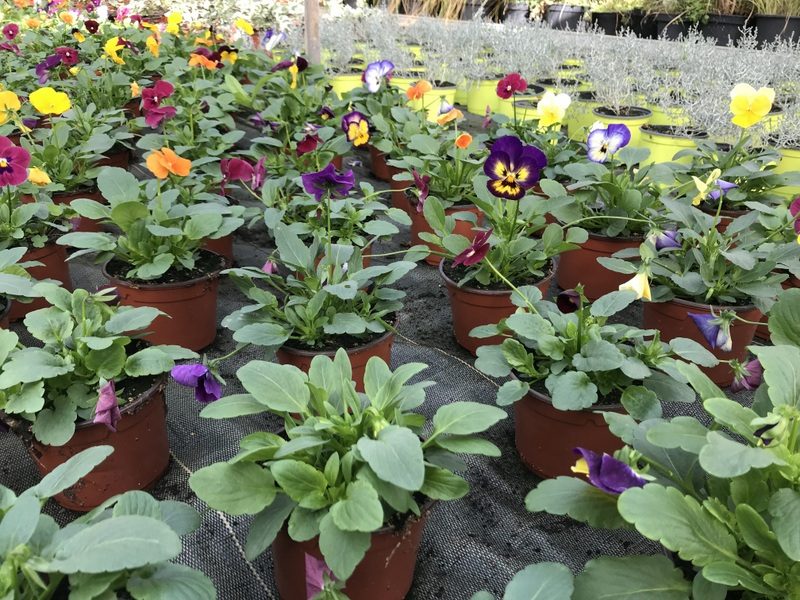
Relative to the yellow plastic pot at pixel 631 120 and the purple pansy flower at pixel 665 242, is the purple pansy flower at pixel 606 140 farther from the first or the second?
the yellow plastic pot at pixel 631 120

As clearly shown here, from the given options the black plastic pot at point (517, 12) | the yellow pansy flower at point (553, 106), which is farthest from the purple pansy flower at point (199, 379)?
the black plastic pot at point (517, 12)

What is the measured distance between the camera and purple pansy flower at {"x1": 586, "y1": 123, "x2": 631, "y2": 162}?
210cm

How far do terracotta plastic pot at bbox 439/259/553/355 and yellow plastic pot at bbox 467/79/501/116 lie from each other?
3201 mm

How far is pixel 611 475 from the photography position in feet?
2.94

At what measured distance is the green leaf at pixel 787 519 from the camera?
Result: 29.9 inches

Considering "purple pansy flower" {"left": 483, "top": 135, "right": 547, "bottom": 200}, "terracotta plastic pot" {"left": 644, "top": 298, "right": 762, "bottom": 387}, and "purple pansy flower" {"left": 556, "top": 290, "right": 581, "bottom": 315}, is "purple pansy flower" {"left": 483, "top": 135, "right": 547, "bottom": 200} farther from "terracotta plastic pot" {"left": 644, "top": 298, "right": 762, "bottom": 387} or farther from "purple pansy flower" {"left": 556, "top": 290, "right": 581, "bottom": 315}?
"terracotta plastic pot" {"left": 644, "top": 298, "right": 762, "bottom": 387}

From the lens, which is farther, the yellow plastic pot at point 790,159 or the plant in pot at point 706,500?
the yellow plastic pot at point 790,159

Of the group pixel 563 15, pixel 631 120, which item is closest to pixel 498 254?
pixel 631 120

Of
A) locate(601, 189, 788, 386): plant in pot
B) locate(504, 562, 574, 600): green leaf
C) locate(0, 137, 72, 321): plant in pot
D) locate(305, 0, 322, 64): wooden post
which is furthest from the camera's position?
locate(305, 0, 322, 64): wooden post

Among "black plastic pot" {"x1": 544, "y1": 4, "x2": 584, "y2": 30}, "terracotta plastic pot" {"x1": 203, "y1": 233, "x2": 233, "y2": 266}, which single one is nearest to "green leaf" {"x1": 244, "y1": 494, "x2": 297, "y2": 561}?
"terracotta plastic pot" {"x1": 203, "y1": 233, "x2": 233, "y2": 266}

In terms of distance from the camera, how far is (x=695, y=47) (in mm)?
4762

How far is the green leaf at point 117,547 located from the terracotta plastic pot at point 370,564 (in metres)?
0.29

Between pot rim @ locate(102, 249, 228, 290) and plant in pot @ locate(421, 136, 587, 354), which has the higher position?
plant in pot @ locate(421, 136, 587, 354)

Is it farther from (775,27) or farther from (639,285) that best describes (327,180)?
(775,27)
